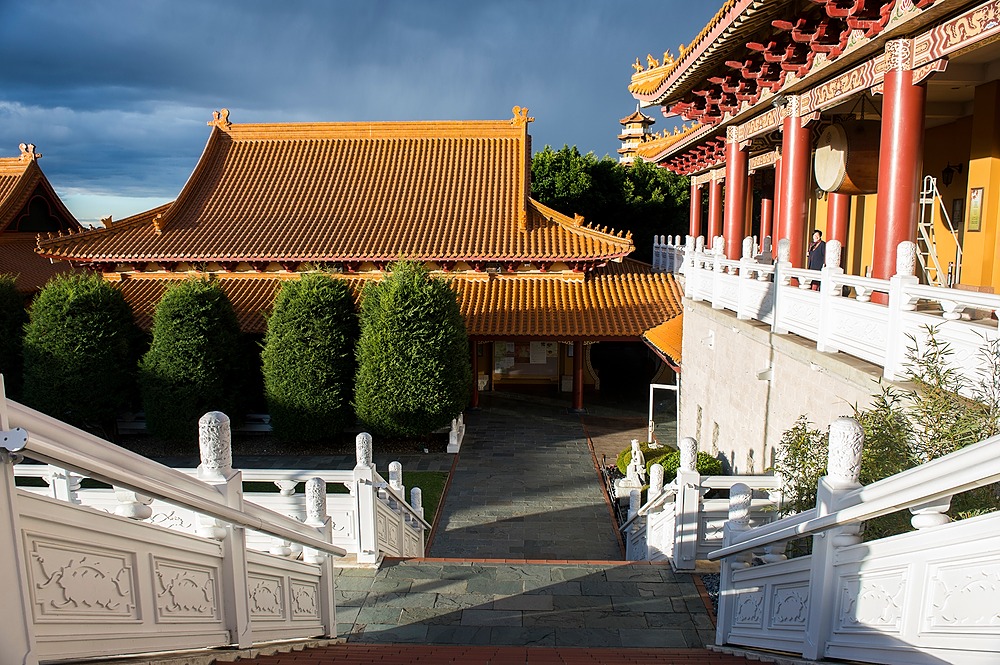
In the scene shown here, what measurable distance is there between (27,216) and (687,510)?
89.1ft

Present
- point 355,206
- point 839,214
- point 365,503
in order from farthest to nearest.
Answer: point 355,206 → point 839,214 → point 365,503

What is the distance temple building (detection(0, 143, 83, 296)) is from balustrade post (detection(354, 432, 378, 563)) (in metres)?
19.1

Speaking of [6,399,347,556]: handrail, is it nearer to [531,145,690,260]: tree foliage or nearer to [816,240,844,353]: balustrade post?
[816,240,844,353]: balustrade post

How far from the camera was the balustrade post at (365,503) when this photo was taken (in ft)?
23.3

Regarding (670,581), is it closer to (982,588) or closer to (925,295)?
(925,295)

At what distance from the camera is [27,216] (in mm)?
24781


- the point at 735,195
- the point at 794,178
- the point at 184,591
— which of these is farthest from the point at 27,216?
the point at 184,591

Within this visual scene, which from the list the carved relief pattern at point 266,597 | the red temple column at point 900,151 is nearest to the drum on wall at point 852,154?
the red temple column at point 900,151

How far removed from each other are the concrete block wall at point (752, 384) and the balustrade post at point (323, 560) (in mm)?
4413

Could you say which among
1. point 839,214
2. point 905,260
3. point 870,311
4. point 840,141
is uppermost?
point 840,141

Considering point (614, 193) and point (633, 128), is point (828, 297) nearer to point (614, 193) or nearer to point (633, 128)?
point (614, 193)

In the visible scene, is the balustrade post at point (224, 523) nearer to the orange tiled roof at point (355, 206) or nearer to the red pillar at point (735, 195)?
the red pillar at point (735, 195)

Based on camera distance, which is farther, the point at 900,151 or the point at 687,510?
the point at 900,151

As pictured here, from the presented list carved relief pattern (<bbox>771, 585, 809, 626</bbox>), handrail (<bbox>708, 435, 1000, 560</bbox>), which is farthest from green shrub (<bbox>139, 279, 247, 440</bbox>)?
handrail (<bbox>708, 435, 1000, 560</bbox>)
